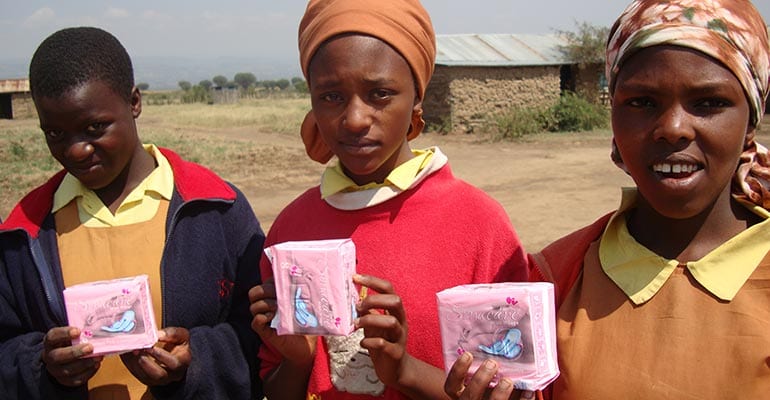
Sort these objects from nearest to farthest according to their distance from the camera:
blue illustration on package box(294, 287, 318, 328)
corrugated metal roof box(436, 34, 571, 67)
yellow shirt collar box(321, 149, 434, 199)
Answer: blue illustration on package box(294, 287, 318, 328) → yellow shirt collar box(321, 149, 434, 199) → corrugated metal roof box(436, 34, 571, 67)

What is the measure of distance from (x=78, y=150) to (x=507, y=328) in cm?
146

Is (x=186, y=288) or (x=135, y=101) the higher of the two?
(x=135, y=101)

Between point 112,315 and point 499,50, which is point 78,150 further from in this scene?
point 499,50

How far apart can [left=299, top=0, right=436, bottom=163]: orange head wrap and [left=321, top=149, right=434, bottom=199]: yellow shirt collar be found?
16 centimetres

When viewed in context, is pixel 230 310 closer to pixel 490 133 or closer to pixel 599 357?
pixel 599 357

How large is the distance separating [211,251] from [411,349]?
0.78m

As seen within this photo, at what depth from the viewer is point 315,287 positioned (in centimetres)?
189

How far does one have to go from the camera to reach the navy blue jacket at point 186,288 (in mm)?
2199

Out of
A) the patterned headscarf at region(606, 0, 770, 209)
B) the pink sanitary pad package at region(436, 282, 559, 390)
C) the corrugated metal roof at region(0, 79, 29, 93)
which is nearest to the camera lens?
the patterned headscarf at region(606, 0, 770, 209)

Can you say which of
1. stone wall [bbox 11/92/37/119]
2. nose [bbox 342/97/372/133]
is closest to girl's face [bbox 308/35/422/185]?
nose [bbox 342/97/372/133]

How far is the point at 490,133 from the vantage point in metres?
20.0

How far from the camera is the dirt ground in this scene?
940cm

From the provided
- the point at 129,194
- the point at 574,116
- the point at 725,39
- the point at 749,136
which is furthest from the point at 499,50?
the point at 725,39

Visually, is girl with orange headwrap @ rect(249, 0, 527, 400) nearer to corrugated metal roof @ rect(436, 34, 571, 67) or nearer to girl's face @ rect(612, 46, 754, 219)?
girl's face @ rect(612, 46, 754, 219)
